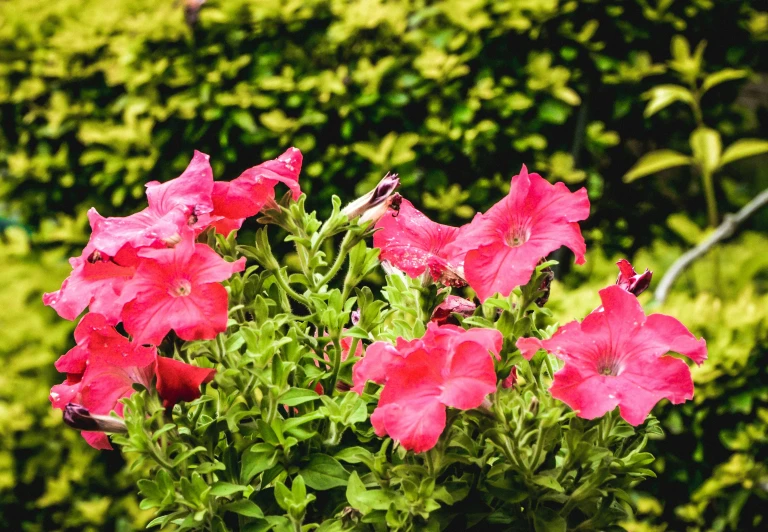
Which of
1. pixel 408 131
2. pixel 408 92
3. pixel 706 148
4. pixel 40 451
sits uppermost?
pixel 408 92

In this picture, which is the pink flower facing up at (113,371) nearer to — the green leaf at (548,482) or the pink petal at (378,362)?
the pink petal at (378,362)

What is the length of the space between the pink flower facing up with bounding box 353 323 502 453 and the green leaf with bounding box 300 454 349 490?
0.18m

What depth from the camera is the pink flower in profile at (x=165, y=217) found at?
0.99 m

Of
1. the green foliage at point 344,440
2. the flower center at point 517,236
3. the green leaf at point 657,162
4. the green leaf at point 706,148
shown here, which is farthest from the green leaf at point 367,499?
the green leaf at point 706,148

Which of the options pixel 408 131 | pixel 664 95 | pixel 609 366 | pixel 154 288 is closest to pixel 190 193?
pixel 154 288

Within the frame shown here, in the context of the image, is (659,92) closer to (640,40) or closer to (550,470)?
(640,40)

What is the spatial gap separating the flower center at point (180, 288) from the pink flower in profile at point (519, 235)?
331mm

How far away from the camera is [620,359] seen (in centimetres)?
98

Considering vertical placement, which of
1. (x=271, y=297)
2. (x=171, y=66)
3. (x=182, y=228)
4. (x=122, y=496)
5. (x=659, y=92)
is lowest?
(x=122, y=496)

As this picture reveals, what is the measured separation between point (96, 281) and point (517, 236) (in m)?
0.53

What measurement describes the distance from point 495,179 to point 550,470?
71.5 inches

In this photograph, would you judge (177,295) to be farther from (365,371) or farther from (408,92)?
(408,92)

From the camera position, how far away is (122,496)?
326 cm

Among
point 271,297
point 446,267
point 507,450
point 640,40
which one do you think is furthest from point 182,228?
point 640,40
